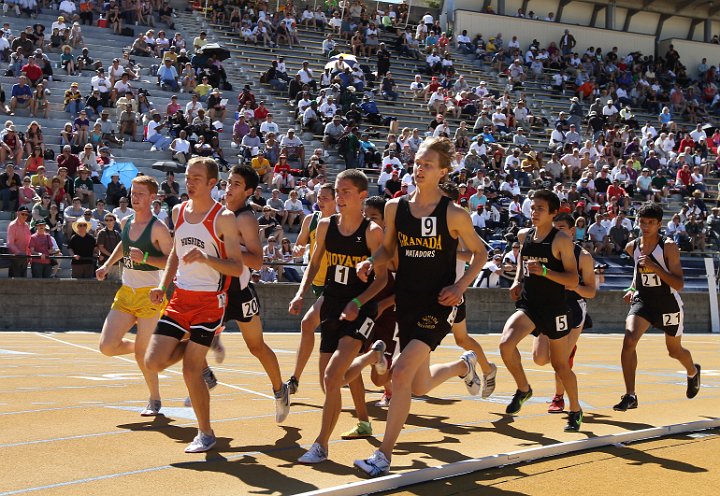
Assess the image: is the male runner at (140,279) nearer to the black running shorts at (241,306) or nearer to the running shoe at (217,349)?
the running shoe at (217,349)

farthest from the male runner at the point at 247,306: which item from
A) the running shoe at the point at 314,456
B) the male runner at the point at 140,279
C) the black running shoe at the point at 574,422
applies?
the black running shoe at the point at 574,422

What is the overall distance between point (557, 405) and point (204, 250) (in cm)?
432

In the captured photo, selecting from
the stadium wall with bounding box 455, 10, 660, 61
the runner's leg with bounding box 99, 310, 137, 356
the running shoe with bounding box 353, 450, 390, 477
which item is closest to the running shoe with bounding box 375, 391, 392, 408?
the runner's leg with bounding box 99, 310, 137, 356

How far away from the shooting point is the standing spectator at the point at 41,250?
1931 cm

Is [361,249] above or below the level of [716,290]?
above

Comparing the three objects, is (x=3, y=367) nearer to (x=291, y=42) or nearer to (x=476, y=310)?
(x=476, y=310)

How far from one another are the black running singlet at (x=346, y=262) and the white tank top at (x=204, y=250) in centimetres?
107

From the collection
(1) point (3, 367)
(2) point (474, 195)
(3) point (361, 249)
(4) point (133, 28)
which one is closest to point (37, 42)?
(4) point (133, 28)

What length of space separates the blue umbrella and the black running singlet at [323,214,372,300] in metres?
14.2

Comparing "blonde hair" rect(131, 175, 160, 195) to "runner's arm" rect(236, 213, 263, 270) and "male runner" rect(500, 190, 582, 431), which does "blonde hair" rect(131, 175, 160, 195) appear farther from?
"male runner" rect(500, 190, 582, 431)

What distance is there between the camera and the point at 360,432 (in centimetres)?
824

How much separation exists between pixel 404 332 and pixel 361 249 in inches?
45.8

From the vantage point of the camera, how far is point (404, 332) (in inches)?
287

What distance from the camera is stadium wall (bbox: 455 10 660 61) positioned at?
135ft
